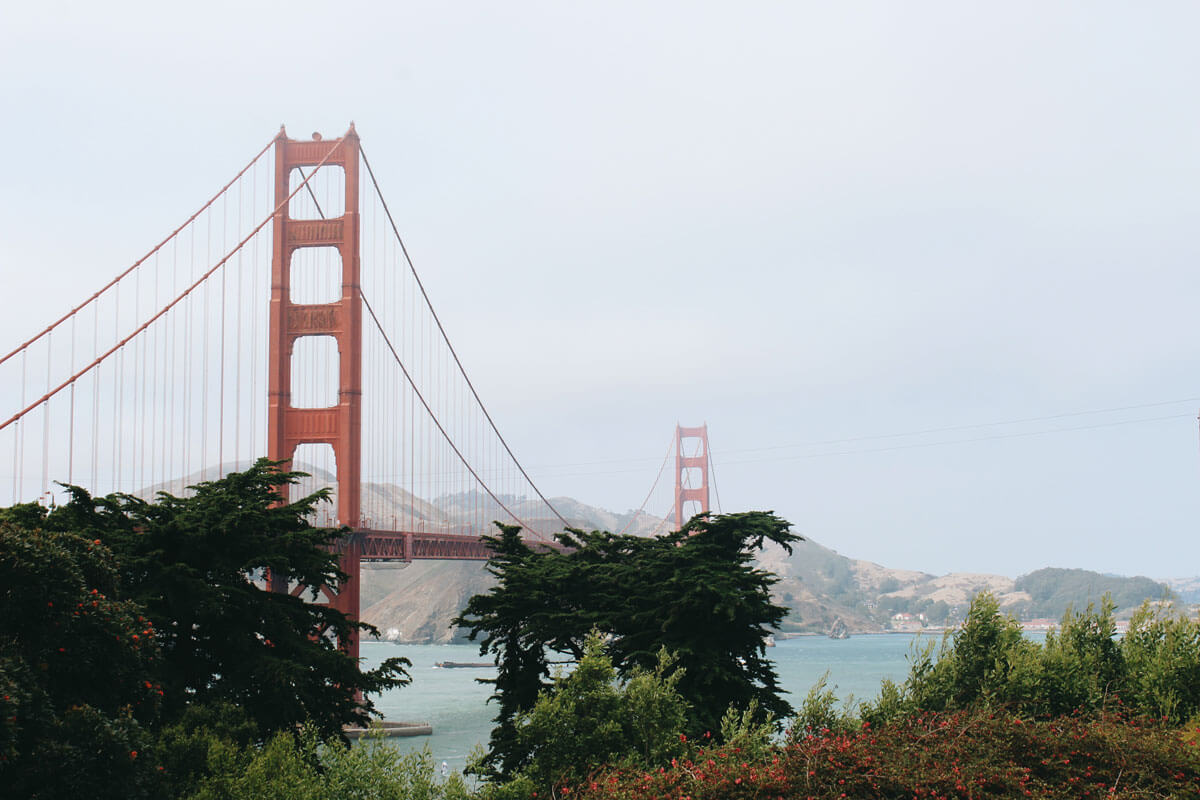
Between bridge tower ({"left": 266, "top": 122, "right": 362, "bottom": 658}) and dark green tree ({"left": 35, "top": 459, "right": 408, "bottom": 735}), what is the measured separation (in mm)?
22887

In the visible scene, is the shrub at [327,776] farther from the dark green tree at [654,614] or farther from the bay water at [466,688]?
the dark green tree at [654,614]

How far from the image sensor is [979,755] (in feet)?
51.3

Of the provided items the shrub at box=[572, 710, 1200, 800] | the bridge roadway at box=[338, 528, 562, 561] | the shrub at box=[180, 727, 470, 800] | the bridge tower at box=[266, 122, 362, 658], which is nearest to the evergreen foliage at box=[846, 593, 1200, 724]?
the shrub at box=[572, 710, 1200, 800]

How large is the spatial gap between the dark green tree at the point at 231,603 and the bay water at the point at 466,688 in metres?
2.12

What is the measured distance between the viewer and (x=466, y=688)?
334ft

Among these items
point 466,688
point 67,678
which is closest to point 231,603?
point 67,678

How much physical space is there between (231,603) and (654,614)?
9.69 m

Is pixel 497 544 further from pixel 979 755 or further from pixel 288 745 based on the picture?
pixel 979 755

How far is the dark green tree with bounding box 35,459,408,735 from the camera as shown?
2369 centimetres

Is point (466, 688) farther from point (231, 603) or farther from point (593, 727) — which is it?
point (593, 727)

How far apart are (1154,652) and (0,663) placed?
66.7 ft

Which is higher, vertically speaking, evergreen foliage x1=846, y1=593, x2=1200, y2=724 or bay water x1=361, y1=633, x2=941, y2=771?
evergreen foliage x1=846, y1=593, x2=1200, y2=724

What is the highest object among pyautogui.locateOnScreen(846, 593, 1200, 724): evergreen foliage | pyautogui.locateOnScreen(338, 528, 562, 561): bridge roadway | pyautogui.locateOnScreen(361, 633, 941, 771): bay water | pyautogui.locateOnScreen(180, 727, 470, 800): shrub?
pyautogui.locateOnScreen(338, 528, 562, 561): bridge roadway

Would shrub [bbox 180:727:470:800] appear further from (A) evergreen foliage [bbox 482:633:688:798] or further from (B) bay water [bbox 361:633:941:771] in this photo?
(A) evergreen foliage [bbox 482:633:688:798]
